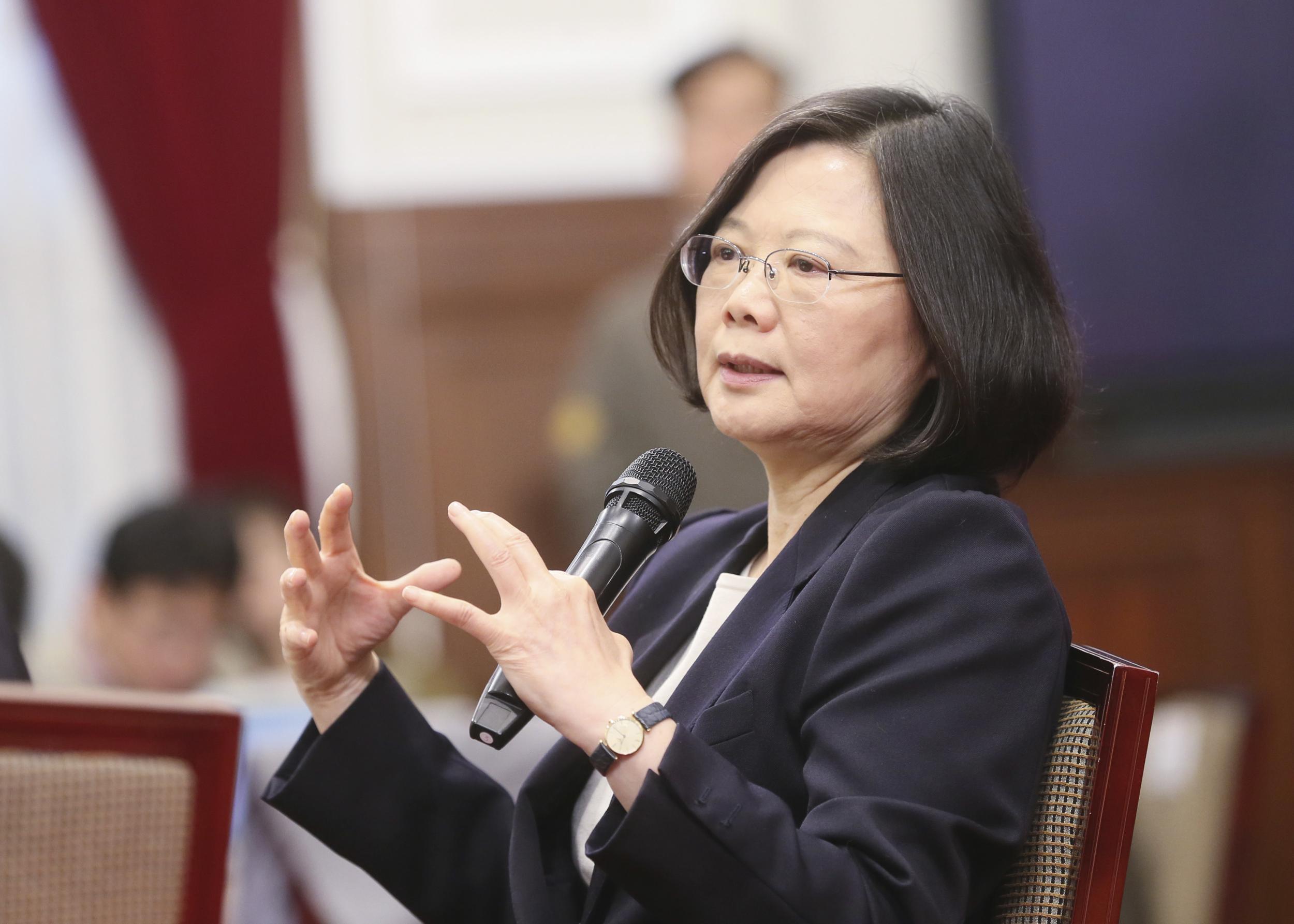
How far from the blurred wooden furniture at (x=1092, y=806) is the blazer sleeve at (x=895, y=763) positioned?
37mm

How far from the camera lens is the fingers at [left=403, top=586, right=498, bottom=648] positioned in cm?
117

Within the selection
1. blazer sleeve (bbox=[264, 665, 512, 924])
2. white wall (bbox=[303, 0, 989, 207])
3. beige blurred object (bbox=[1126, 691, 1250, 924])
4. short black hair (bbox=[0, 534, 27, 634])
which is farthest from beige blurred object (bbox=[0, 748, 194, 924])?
white wall (bbox=[303, 0, 989, 207])

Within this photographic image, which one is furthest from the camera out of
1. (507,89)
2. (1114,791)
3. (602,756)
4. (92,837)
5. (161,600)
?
(507,89)

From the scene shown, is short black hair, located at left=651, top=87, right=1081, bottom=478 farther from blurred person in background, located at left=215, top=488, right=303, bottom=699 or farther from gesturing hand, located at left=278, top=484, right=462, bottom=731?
blurred person in background, located at left=215, top=488, right=303, bottom=699

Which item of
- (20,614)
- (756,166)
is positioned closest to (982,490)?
(756,166)

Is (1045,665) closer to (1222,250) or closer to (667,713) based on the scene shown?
(667,713)

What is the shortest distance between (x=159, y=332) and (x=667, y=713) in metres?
3.22

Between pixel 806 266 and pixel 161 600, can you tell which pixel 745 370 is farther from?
pixel 161 600

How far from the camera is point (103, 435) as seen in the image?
399cm

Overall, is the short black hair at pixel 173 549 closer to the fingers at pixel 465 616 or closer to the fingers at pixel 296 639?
the fingers at pixel 296 639

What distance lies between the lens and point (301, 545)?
1.37 m

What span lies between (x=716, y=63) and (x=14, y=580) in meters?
2.02

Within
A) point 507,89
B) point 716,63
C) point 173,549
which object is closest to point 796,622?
point 173,549

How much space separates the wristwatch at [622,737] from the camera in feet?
3.77
